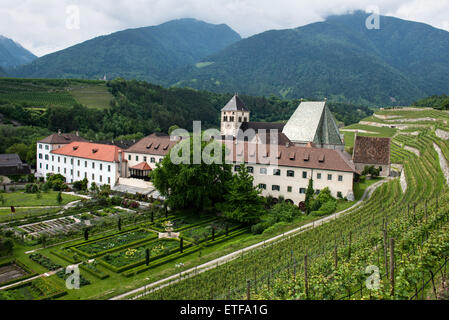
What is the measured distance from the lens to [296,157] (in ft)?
150

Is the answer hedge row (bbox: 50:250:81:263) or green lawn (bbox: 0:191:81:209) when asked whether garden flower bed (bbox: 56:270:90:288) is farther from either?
green lawn (bbox: 0:191:81:209)

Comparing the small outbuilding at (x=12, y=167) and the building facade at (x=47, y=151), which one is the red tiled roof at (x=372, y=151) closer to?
the building facade at (x=47, y=151)

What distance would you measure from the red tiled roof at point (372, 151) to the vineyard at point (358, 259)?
35.9ft

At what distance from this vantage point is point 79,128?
11000cm

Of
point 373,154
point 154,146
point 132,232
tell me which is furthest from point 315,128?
point 132,232

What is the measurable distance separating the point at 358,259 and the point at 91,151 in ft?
171

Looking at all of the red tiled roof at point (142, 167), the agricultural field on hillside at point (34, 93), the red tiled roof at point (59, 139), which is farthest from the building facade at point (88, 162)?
the agricultural field on hillside at point (34, 93)

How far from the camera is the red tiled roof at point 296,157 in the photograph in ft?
143

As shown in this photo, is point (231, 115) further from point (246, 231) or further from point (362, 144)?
point (246, 231)

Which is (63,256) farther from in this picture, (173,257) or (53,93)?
(53,93)

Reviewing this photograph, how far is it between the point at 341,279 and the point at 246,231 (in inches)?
902
